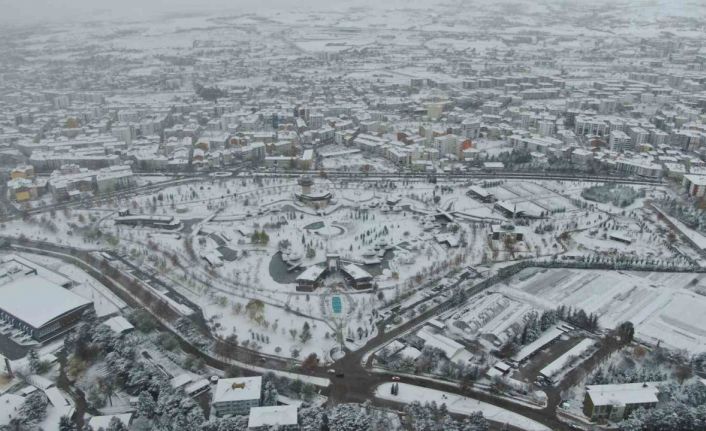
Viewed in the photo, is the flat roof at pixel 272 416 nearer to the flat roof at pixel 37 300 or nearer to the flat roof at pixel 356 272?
the flat roof at pixel 356 272

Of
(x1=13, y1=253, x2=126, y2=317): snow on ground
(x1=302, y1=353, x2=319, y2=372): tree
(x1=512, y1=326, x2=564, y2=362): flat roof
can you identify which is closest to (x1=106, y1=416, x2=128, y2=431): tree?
(x1=302, y1=353, x2=319, y2=372): tree

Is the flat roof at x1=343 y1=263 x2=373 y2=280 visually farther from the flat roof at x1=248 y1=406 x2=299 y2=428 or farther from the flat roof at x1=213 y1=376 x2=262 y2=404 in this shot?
the flat roof at x1=248 y1=406 x2=299 y2=428

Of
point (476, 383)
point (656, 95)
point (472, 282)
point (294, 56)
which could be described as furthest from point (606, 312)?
point (294, 56)

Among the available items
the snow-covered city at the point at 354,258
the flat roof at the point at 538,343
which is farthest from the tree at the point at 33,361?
the flat roof at the point at 538,343

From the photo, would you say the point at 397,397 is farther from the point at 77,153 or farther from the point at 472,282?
the point at 77,153

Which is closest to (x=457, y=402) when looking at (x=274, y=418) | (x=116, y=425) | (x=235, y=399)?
(x=274, y=418)

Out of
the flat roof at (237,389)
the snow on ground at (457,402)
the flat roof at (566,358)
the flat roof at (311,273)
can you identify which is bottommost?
the snow on ground at (457,402)
